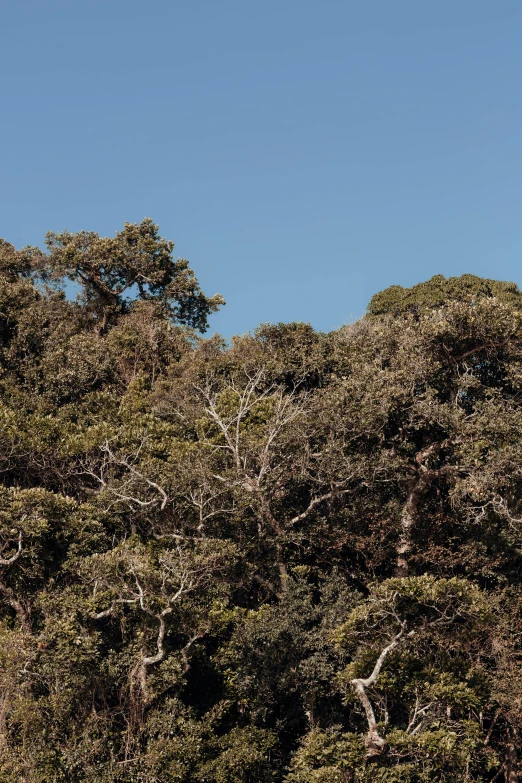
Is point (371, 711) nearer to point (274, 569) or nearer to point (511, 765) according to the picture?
point (511, 765)

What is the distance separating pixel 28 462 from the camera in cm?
2070

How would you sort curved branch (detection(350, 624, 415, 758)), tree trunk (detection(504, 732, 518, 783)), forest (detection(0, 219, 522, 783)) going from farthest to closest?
1. tree trunk (detection(504, 732, 518, 783))
2. forest (detection(0, 219, 522, 783))
3. curved branch (detection(350, 624, 415, 758))

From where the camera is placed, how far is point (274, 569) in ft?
64.0

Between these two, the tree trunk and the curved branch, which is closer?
the curved branch

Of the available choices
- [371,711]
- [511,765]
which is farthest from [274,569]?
[511,765]

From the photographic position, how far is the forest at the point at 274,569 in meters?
15.8

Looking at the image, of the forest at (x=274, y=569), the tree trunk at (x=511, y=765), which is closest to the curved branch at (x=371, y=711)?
the forest at (x=274, y=569)

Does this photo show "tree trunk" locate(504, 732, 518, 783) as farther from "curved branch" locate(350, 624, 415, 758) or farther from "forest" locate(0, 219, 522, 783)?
"curved branch" locate(350, 624, 415, 758)

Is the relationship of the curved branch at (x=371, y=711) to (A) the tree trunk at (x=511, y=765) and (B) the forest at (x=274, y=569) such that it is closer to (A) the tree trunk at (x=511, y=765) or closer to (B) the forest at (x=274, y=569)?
(B) the forest at (x=274, y=569)

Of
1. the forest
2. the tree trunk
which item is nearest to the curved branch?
the forest

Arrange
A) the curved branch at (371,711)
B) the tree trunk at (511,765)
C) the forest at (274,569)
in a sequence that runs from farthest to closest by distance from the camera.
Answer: the tree trunk at (511,765) < the forest at (274,569) < the curved branch at (371,711)

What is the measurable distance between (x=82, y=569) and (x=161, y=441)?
5.13m

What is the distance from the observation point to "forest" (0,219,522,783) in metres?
15.8

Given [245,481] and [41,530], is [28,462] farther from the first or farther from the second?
[245,481]
